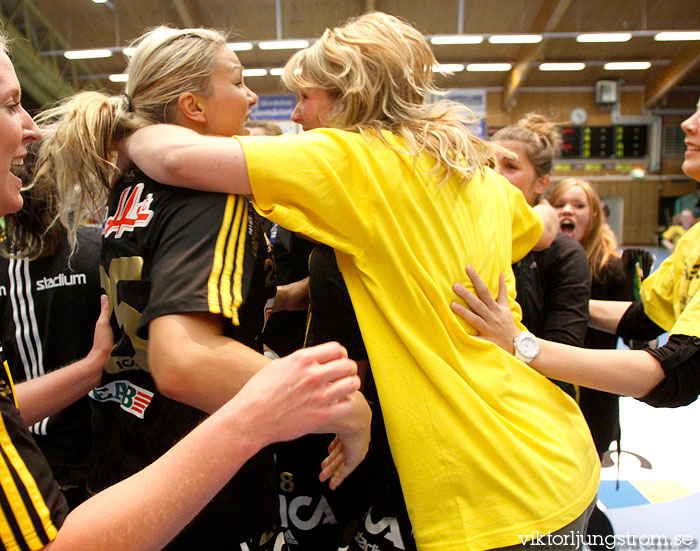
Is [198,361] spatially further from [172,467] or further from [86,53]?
[86,53]

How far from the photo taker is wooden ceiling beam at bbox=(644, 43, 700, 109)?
1313 centimetres

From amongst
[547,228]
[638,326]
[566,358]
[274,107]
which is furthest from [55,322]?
[274,107]

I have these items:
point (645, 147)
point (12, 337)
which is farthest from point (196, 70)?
point (645, 147)

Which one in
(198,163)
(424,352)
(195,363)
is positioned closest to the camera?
(195,363)

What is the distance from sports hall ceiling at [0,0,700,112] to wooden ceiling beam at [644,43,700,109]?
0.03m

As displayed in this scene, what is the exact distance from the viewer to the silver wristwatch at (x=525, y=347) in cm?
130

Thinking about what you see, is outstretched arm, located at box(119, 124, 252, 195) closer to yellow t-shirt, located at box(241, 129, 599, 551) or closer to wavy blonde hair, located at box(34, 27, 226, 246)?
yellow t-shirt, located at box(241, 129, 599, 551)

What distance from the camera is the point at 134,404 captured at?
1.20 m

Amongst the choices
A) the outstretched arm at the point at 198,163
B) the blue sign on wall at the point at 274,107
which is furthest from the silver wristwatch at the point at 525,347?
the blue sign on wall at the point at 274,107

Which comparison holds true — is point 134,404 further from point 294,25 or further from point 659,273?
point 294,25

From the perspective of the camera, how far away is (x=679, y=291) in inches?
70.6

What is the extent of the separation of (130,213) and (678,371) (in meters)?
1.42

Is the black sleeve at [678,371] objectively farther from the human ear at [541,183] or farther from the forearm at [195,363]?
the forearm at [195,363]

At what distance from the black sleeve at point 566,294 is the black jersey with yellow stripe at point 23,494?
61.5 inches
